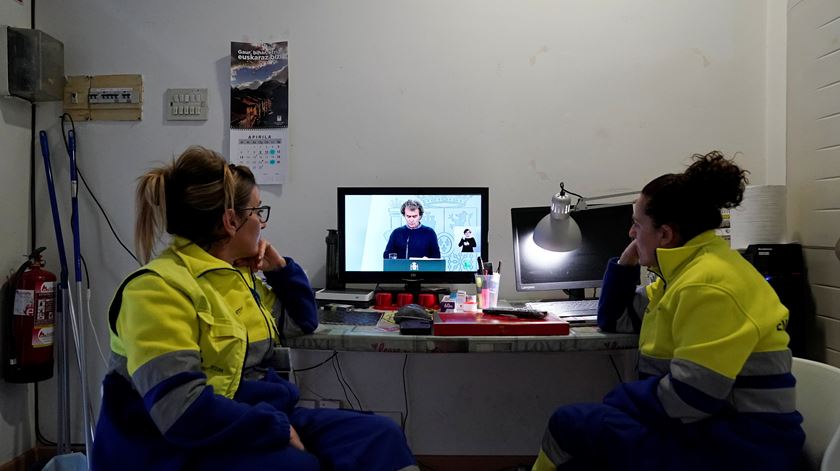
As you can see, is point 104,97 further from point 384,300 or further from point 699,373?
point 699,373

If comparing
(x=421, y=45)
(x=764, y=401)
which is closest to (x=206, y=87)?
(x=421, y=45)

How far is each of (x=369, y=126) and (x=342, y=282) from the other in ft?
2.33

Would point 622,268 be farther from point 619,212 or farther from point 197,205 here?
point 197,205

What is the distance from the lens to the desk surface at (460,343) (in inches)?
60.5

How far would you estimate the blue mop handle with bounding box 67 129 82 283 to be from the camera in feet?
7.28

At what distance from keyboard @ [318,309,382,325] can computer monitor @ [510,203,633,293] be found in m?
0.61

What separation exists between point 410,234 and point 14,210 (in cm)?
170

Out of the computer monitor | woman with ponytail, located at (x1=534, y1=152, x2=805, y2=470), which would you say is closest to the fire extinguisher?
the computer monitor

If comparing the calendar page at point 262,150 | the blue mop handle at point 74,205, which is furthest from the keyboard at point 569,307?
the blue mop handle at point 74,205

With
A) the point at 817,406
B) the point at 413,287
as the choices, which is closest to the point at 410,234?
the point at 413,287

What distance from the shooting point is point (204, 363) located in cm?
109

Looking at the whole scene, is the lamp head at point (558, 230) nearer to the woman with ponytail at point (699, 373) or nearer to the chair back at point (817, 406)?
the woman with ponytail at point (699, 373)

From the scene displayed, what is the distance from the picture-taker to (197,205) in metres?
1.19

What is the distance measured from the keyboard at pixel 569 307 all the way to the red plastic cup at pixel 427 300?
369mm
